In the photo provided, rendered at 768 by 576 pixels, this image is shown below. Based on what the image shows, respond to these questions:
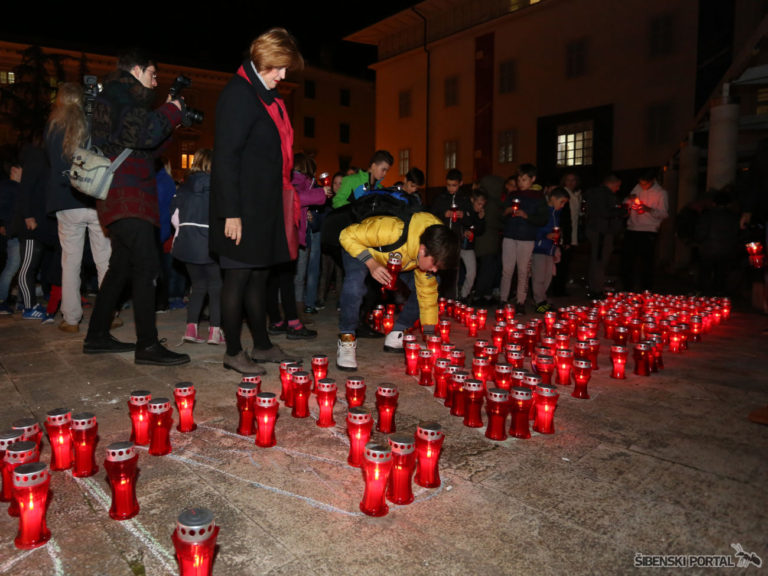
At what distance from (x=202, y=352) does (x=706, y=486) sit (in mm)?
3813

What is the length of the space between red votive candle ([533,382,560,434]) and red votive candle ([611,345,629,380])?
1434 mm

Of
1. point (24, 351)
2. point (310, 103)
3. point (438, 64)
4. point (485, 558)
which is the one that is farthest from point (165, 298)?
point (310, 103)

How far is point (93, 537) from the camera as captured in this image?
1.80 meters

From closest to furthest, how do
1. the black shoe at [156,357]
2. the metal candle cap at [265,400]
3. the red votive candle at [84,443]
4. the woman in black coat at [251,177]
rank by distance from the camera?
the red votive candle at [84,443] < the metal candle cap at [265,400] < the woman in black coat at [251,177] < the black shoe at [156,357]

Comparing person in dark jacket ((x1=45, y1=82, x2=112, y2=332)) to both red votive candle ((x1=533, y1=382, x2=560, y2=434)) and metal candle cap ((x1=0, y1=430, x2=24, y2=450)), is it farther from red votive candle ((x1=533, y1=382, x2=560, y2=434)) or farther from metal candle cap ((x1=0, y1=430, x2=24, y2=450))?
red votive candle ((x1=533, y1=382, x2=560, y2=434))

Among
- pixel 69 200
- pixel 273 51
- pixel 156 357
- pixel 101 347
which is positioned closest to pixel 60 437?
pixel 156 357

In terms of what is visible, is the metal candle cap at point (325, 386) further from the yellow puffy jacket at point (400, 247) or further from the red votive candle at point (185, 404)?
the yellow puffy jacket at point (400, 247)

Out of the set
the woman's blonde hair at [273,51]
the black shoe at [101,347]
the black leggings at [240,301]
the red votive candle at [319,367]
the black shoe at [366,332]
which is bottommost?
the black shoe at [366,332]

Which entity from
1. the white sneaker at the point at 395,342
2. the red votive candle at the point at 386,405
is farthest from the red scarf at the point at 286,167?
the red votive candle at the point at 386,405

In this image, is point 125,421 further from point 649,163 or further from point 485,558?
point 649,163

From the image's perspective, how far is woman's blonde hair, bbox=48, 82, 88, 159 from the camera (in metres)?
4.41

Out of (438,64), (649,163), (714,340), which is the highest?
(438,64)

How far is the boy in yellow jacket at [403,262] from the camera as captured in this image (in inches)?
160

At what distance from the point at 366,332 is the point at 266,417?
303 cm
